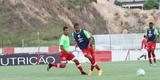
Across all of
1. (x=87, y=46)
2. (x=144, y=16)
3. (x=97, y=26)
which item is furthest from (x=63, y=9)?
(x=87, y=46)

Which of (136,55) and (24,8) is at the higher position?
(24,8)

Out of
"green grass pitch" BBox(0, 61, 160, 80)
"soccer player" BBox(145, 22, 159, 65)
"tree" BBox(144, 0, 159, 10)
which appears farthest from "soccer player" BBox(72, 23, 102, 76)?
"tree" BBox(144, 0, 159, 10)

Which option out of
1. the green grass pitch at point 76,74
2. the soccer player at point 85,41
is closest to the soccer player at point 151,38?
the green grass pitch at point 76,74

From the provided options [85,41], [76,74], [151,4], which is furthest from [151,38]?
[151,4]

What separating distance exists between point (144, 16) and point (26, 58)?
64342 mm

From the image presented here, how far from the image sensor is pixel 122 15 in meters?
99.1

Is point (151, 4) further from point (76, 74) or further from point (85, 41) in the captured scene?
point (85, 41)

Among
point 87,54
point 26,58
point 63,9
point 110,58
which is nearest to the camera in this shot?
point 87,54

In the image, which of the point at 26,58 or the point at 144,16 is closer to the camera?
the point at 26,58

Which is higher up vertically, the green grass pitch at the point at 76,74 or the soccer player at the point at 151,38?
the soccer player at the point at 151,38

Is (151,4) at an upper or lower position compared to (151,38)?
upper

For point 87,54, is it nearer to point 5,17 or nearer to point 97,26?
point 5,17

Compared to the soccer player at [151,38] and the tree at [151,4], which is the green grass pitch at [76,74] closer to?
the soccer player at [151,38]

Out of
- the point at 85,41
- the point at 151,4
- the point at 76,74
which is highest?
the point at 151,4
